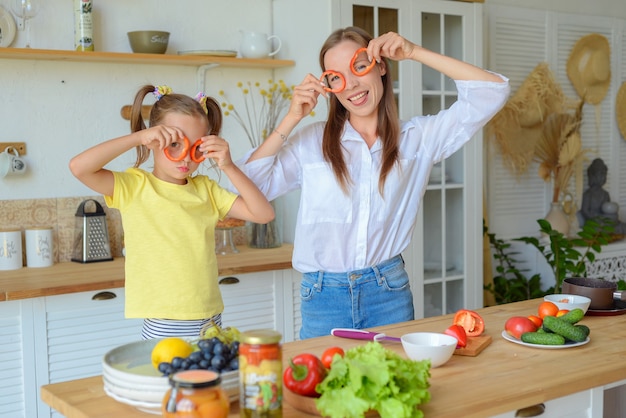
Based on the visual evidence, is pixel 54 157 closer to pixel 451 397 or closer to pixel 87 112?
pixel 87 112

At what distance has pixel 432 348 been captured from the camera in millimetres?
1780

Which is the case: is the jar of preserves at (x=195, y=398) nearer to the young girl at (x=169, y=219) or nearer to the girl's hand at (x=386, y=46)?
the young girl at (x=169, y=219)

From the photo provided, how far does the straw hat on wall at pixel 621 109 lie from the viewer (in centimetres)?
521

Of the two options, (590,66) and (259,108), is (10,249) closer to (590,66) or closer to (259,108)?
(259,108)

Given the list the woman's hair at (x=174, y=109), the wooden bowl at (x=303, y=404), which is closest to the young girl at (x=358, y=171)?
the woman's hair at (x=174, y=109)

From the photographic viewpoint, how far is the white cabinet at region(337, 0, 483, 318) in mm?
3840

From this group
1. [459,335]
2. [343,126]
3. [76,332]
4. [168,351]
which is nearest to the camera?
[168,351]

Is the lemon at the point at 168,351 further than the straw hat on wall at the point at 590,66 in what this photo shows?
No

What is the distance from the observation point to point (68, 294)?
2986 mm

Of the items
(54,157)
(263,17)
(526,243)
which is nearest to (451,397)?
(54,157)

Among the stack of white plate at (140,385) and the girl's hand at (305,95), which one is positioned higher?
the girl's hand at (305,95)

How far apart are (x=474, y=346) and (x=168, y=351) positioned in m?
0.76

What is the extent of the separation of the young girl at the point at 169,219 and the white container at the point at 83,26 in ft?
4.13

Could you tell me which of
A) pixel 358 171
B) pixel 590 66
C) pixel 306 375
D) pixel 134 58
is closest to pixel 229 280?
pixel 134 58
